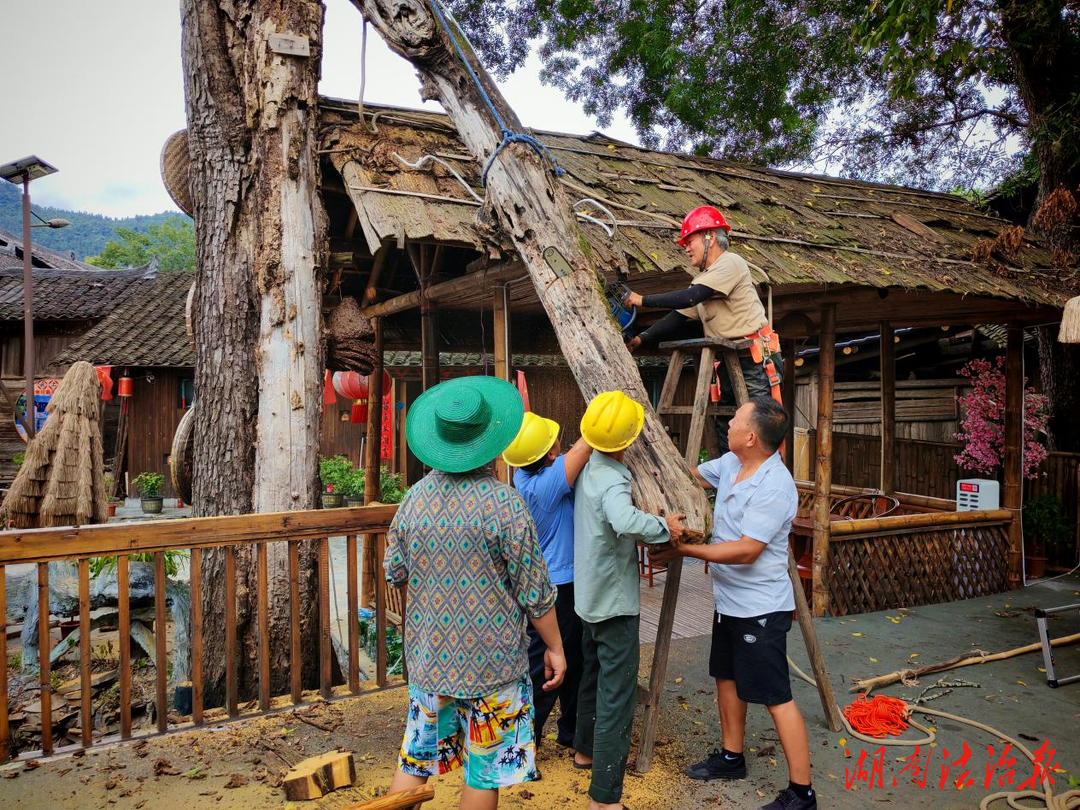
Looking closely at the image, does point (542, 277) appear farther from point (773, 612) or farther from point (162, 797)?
point (162, 797)

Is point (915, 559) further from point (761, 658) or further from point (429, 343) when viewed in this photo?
point (429, 343)

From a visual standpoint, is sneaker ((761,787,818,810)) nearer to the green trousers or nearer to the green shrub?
the green trousers

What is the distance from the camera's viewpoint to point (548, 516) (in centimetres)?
339

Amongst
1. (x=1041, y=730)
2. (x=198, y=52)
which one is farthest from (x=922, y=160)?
(x=198, y=52)

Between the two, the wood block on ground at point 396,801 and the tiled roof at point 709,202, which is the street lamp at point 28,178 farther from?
the wood block on ground at point 396,801

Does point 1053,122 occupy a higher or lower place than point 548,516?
higher

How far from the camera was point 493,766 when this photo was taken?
248cm

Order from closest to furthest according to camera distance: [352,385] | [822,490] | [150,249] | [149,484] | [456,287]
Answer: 1. [456,287]
2. [822,490]
3. [352,385]
4. [149,484]
5. [150,249]

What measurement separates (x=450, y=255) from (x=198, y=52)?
278cm

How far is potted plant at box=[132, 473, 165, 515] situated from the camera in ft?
49.2

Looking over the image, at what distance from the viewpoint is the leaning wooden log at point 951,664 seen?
4469 mm

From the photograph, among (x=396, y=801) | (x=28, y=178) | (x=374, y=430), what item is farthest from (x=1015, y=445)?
(x=28, y=178)

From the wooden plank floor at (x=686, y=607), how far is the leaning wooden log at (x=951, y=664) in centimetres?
142

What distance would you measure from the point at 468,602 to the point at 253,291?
9.44 ft
